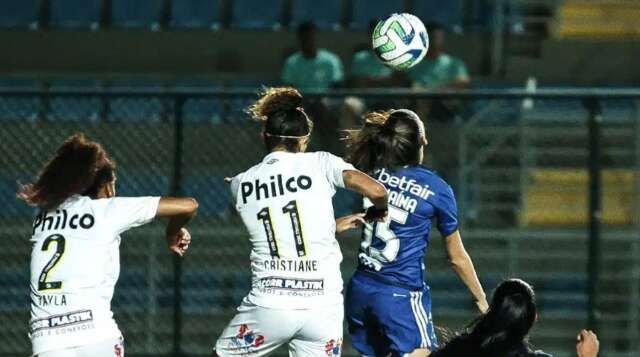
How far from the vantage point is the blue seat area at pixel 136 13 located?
60.5 feet

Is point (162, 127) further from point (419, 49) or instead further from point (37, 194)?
point (37, 194)

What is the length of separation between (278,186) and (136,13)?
10346mm

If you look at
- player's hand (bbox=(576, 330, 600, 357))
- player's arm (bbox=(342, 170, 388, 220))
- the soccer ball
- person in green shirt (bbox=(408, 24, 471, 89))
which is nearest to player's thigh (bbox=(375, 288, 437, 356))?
player's arm (bbox=(342, 170, 388, 220))

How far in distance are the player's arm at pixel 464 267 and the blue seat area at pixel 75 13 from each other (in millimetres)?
9763

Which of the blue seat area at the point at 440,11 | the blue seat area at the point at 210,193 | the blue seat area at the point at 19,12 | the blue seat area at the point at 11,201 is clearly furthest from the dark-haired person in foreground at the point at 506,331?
the blue seat area at the point at 19,12

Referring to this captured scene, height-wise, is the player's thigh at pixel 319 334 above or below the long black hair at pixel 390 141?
below

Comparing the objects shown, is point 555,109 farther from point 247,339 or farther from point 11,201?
point 247,339

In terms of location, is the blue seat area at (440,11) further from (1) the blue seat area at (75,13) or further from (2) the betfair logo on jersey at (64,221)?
(2) the betfair logo on jersey at (64,221)

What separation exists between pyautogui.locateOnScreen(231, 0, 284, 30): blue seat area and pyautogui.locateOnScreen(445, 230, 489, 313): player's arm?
924cm

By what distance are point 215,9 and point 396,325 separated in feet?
33.2

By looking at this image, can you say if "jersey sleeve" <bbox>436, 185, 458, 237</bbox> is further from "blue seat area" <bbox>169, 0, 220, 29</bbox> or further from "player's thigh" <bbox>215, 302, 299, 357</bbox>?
"blue seat area" <bbox>169, 0, 220, 29</bbox>

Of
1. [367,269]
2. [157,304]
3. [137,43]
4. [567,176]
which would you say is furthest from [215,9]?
[367,269]

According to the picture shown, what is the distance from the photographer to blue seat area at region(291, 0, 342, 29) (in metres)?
18.4

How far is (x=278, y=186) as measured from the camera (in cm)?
875
